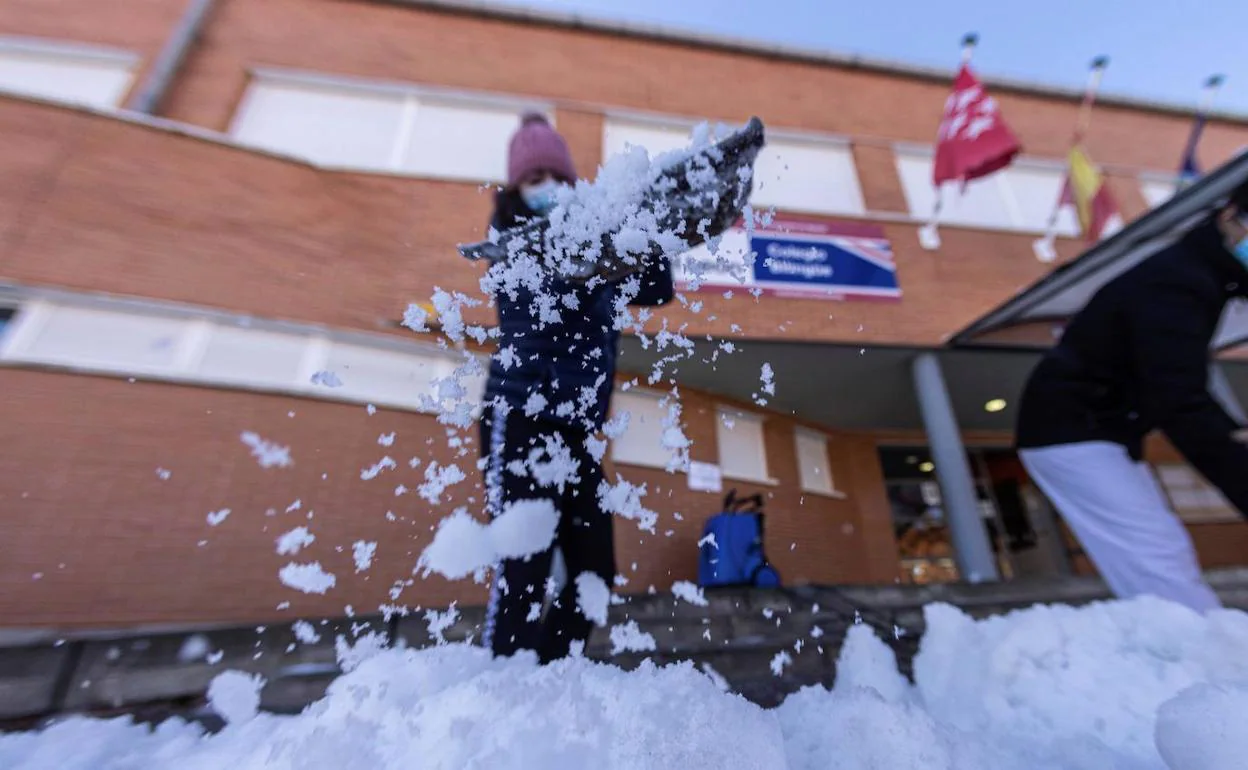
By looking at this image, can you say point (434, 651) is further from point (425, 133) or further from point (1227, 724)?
point (425, 133)

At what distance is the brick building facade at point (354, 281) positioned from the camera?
2.84 metres

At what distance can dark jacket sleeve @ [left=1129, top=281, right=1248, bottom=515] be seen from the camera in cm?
183

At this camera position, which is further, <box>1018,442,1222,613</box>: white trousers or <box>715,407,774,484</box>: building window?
<box>715,407,774,484</box>: building window

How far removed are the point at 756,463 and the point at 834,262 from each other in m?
2.03

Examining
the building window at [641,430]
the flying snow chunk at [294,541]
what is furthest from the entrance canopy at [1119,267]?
the flying snow chunk at [294,541]

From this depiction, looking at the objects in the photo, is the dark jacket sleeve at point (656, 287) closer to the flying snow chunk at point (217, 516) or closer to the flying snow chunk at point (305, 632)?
the flying snow chunk at point (305, 632)

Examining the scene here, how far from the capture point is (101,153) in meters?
3.67

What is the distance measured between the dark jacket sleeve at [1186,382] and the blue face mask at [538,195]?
90.9 inches

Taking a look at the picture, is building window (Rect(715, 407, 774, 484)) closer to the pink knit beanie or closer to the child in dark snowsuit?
the pink knit beanie

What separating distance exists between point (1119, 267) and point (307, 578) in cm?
575

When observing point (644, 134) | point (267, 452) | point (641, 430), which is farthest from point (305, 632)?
point (644, 134)

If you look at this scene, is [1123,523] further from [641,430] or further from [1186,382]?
[641,430]

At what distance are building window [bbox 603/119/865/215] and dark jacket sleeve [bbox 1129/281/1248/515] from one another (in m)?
3.66

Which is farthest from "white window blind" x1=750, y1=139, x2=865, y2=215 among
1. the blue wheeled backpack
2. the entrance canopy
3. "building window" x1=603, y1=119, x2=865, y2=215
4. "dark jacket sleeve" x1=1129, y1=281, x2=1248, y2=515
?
"dark jacket sleeve" x1=1129, y1=281, x2=1248, y2=515
